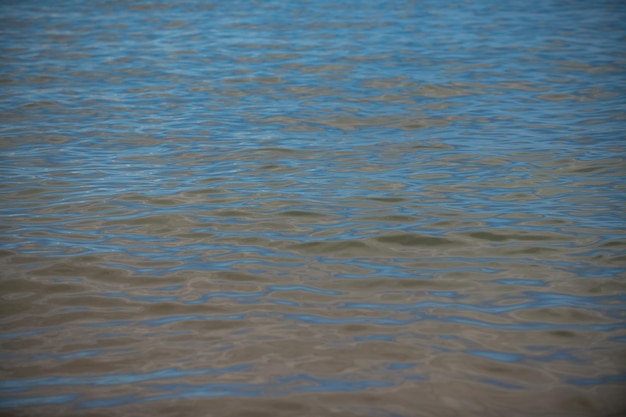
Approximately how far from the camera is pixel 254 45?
14328mm

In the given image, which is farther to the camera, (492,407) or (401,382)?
(401,382)

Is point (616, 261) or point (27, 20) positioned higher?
point (27, 20)

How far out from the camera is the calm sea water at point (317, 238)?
3.62m

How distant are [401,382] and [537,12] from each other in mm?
16362

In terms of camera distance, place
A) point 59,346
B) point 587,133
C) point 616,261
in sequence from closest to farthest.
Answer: point 59,346
point 616,261
point 587,133

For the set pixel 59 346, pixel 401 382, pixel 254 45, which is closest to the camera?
pixel 401 382

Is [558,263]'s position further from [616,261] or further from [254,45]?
[254,45]

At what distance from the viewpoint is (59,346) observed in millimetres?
4047

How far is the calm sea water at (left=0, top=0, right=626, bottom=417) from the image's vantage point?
11.9 ft

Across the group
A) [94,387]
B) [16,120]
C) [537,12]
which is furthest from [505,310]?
[537,12]

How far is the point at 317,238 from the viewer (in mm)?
5469

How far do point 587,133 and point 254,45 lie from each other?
312 inches

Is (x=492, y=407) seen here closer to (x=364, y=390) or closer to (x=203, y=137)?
(x=364, y=390)

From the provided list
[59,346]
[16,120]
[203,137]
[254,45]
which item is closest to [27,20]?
[254,45]
